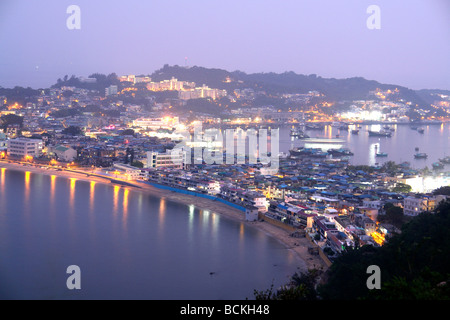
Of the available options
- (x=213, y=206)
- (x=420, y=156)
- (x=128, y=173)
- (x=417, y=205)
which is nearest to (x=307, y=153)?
(x=420, y=156)

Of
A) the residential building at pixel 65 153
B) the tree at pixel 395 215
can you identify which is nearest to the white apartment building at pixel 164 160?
the residential building at pixel 65 153

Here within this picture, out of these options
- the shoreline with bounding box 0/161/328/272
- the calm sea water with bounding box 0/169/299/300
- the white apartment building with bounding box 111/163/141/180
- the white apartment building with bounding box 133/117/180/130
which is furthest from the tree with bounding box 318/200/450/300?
the white apartment building with bounding box 133/117/180/130

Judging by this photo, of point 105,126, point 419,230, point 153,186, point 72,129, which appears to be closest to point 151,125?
point 105,126

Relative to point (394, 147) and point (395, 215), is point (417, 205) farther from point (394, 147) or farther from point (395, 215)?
point (394, 147)

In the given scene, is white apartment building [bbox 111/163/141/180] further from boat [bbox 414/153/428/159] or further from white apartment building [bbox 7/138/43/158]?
boat [bbox 414/153/428/159]

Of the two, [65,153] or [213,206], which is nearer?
[213,206]

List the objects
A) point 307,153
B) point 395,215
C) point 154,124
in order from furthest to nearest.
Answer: point 154,124 < point 307,153 < point 395,215
